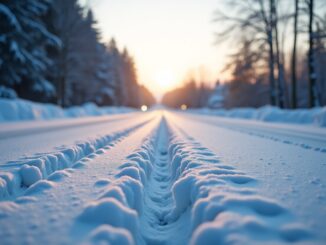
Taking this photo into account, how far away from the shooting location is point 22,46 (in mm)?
12727

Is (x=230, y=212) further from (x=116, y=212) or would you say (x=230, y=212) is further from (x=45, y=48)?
(x=45, y=48)

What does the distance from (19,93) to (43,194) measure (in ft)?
54.1

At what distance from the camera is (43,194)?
5.61ft

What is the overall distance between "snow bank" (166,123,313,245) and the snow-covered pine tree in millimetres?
13005

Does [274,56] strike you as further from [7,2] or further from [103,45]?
[103,45]

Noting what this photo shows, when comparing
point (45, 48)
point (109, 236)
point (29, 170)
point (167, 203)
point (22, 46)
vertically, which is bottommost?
point (167, 203)

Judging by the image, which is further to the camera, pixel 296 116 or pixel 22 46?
pixel 22 46

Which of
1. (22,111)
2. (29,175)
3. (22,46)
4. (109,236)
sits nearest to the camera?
(109,236)

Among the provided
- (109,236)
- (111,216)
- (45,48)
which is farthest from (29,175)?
(45,48)

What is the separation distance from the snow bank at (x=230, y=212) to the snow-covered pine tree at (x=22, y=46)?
13.0 metres

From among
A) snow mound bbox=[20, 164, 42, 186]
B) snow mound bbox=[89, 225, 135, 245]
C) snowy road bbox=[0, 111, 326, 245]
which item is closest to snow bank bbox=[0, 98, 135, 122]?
snowy road bbox=[0, 111, 326, 245]

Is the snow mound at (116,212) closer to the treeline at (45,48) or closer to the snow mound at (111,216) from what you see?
the snow mound at (111,216)

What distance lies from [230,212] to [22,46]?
1484cm

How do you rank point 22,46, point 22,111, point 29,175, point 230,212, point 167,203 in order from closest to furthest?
point 230,212, point 167,203, point 29,175, point 22,111, point 22,46
